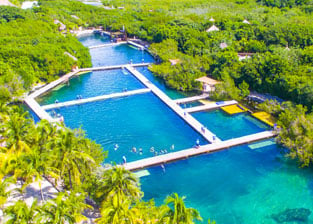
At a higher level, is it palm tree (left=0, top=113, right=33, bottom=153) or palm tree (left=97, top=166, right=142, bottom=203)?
palm tree (left=0, top=113, right=33, bottom=153)

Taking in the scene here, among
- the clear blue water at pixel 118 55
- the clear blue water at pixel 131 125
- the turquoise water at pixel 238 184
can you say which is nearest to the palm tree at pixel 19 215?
the turquoise water at pixel 238 184

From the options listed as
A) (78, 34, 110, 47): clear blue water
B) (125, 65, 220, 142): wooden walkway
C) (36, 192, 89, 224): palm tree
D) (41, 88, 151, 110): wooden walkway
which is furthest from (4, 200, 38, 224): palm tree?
(78, 34, 110, 47): clear blue water

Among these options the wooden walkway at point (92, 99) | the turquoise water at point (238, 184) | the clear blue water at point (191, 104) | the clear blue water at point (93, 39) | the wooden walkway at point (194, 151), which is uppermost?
the clear blue water at point (93, 39)

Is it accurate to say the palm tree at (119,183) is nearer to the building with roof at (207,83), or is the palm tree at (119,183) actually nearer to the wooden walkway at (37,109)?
the wooden walkway at (37,109)

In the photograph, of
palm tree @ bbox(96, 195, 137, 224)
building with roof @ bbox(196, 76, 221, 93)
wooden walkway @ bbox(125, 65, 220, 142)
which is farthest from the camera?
building with roof @ bbox(196, 76, 221, 93)

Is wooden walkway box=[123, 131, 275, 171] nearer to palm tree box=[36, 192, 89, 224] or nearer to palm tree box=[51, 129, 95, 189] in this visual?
palm tree box=[51, 129, 95, 189]

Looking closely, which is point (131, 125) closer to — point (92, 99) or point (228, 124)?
point (92, 99)

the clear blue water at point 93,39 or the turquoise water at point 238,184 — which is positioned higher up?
the clear blue water at point 93,39

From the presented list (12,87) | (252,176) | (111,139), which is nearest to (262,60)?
(252,176)
